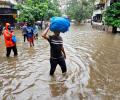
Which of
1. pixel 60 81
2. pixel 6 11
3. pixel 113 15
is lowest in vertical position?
pixel 60 81

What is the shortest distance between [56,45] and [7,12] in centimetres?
3146

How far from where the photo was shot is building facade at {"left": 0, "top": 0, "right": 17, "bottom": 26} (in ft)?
120

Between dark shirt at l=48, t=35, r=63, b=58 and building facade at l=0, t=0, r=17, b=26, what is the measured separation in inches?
1192

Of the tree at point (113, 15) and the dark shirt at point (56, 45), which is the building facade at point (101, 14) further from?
the dark shirt at point (56, 45)

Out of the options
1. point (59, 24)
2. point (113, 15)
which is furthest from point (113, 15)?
point (59, 24)

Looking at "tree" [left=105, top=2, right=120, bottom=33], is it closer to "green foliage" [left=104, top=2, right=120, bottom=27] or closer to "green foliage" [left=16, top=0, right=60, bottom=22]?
"green foliage" [left=104, top=2, right=120, bottom=27]

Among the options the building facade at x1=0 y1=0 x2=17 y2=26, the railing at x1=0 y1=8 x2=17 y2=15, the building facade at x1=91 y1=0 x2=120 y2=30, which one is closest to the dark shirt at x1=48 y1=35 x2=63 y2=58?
the building facade at x1=91 y1=0 x2=120 y2=30

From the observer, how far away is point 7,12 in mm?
37438

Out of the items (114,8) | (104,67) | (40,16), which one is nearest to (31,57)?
(104,67)

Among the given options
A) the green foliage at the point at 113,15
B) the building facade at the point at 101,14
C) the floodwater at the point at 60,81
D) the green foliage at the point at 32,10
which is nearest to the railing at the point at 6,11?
the green foliage at the point at 32,10

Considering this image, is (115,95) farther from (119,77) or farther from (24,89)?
(24,89)

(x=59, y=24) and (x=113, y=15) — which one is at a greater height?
(x=59, y=24)

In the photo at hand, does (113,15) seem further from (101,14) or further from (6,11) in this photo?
(101,14)

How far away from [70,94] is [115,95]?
1.15 m
